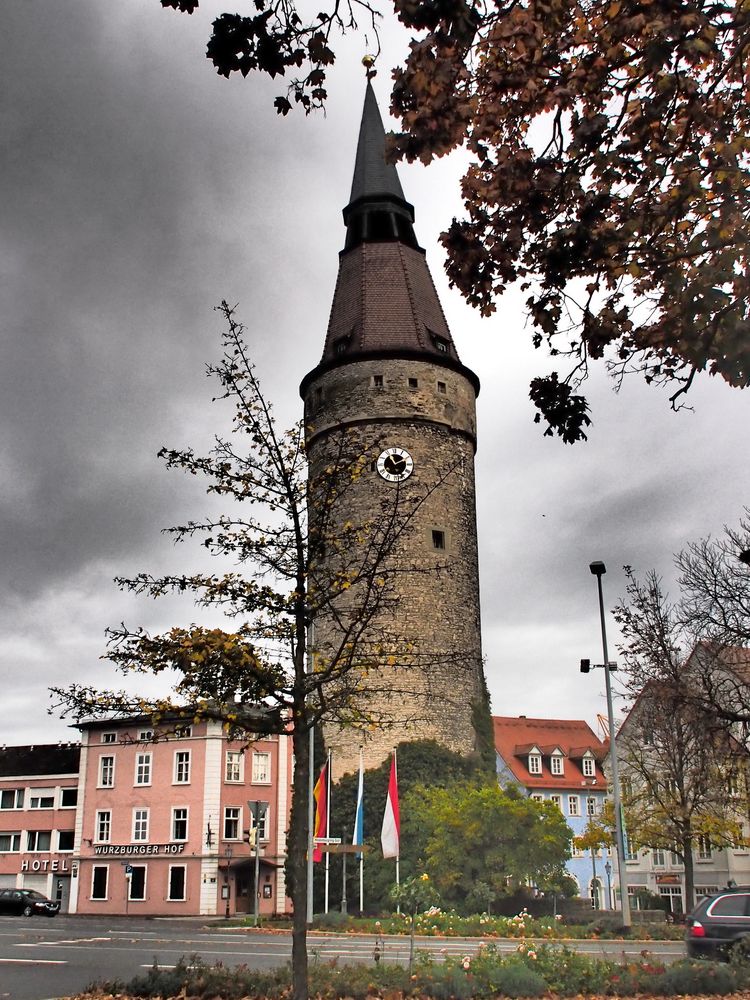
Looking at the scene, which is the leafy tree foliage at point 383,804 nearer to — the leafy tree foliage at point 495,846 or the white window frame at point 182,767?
the leafy tree foliage at point 495,846

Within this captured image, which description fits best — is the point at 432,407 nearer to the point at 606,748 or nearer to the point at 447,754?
the point at 447,754

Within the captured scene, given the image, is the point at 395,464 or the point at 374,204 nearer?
the point at 395,464

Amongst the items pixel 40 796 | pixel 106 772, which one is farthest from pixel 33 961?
pixel 40 796

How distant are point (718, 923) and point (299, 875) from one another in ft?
29.1

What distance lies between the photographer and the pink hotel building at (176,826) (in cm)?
4719

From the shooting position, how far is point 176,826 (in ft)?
159

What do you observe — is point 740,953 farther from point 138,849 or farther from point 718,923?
point 138,849

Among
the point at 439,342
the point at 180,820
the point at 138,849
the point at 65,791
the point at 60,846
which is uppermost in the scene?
the point at 439,342

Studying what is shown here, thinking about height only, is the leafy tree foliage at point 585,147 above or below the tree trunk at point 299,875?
above

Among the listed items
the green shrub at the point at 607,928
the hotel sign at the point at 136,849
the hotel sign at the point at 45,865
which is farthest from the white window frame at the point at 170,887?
the green shrub at the point at 607,928

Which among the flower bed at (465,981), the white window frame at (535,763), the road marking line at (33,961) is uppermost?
the white window frame at (535,763)

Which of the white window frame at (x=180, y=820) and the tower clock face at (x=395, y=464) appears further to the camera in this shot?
the white window frame at (x=180, y=820)

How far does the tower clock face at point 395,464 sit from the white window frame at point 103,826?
21.9 m

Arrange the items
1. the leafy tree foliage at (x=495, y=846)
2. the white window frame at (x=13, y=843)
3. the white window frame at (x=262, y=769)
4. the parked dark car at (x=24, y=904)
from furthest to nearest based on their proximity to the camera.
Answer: the white window frame at (x=13, y=843) → the white window frame at (x=262, y=769) → the parked dark car at (x=24, y=904) → the leafy tree foliage at (x=495, y=846)
